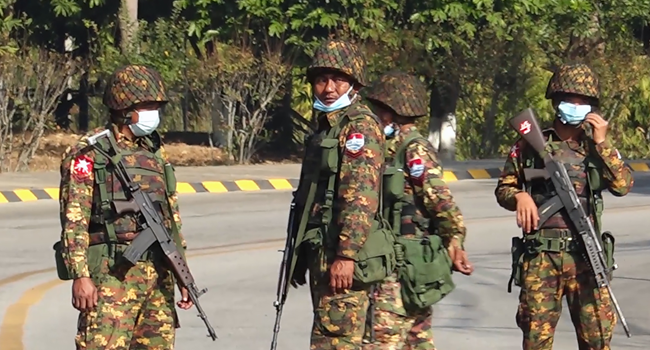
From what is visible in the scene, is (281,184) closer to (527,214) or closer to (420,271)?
(527,214)

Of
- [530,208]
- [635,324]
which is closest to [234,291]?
[635,324]

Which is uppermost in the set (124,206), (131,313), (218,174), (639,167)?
(124,206)

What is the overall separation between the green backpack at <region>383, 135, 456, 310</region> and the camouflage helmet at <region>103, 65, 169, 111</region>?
100cm

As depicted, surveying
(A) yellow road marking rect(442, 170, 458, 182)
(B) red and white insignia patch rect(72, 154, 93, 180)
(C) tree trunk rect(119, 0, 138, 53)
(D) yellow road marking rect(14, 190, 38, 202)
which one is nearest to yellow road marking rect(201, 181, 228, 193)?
(D) yellow road marking rect(14, 190, 38, 202)

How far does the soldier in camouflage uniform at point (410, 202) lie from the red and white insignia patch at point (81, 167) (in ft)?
4.03

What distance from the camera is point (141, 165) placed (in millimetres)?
5773

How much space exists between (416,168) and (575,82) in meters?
0.96

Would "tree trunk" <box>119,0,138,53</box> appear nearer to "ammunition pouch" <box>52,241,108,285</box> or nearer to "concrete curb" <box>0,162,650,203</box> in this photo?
"concrete curb" <box>0,162,650,203</box>

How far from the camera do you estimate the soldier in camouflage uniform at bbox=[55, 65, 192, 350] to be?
18.4 ft

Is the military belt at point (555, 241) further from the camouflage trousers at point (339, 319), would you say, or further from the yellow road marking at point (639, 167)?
the yellow road marking at point (639, 167)

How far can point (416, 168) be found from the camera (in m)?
5.85

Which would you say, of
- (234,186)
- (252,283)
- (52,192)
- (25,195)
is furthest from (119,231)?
(234,186)

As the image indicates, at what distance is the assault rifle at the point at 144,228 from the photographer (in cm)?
567

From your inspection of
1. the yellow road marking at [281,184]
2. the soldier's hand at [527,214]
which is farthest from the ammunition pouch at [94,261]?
the yellow road marking at [281,184]
